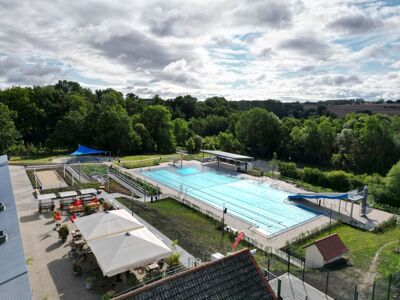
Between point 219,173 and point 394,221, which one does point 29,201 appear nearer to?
point 219,173

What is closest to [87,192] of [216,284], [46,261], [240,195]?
[46,261]

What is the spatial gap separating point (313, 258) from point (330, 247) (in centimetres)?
103

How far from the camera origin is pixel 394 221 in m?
20.4

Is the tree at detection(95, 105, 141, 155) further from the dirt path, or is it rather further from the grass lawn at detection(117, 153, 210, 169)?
the dirt path

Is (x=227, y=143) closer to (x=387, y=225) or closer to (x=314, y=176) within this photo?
(x=314, y=176)

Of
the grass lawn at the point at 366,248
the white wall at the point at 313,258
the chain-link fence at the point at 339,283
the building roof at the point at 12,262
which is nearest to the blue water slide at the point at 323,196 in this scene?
the grass lawn at the point at 366,248

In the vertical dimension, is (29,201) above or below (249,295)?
below

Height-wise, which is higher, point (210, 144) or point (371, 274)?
point (210, 144)

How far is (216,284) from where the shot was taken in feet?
22.8

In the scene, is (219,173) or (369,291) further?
(219,173)

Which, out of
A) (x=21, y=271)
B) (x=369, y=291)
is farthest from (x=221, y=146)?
(x=21, y=271)

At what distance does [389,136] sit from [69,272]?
1582 inches

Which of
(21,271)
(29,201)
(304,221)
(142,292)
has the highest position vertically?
(142,292)

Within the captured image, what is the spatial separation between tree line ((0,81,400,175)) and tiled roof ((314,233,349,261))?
28.2 meters
